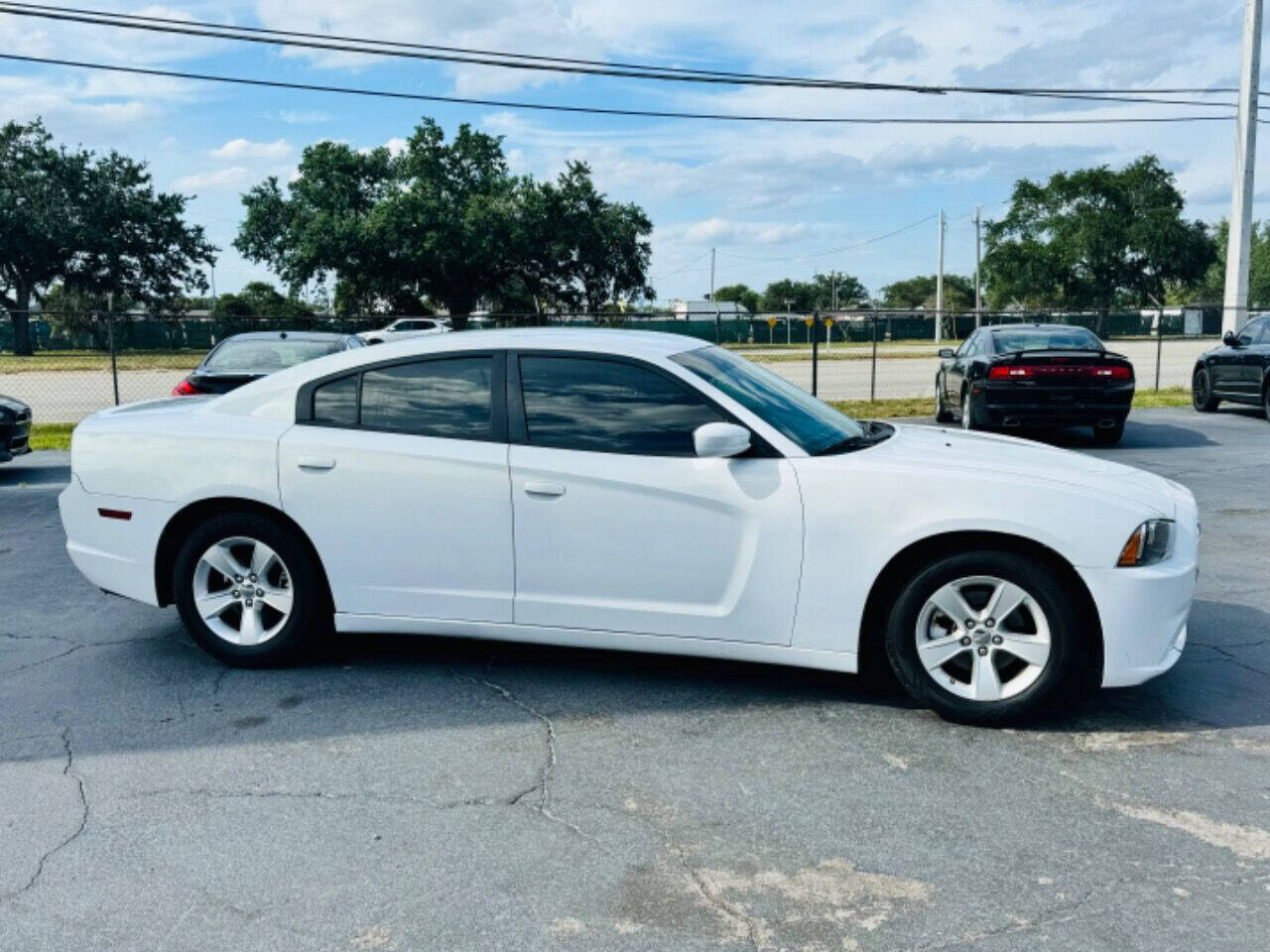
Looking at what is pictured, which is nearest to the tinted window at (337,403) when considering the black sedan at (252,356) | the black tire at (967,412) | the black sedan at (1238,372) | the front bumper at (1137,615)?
the front bumper at (1137,615)

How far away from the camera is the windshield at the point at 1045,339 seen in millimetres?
13867

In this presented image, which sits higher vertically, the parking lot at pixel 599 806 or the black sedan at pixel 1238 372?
the black sedan at pixel 1238 372

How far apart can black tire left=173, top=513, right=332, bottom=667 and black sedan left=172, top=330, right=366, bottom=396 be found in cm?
591

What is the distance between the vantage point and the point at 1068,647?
4.28 m

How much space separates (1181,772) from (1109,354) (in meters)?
10.6

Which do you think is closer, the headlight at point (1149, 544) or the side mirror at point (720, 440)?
the headlight at point (1149, 544)

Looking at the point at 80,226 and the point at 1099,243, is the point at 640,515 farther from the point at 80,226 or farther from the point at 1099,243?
the point at 1099,243

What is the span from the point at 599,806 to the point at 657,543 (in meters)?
1.19

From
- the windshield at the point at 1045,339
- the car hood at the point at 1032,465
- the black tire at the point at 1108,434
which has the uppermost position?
the windshield at the point at 1045,339

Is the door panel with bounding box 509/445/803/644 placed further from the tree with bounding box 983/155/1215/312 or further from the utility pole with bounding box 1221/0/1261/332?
the tree with bounding box 983/155/1215/312

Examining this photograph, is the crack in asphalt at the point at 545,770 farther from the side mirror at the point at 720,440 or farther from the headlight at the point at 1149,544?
the headlight at the point at 1149,544

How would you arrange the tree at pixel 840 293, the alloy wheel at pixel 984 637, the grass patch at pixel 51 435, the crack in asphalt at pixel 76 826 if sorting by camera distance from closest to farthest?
the crack in asphalt at pixel 76 826, the alloy wheel at pixel 984 637, the grass patch at pixel 51 435, the tree at pixel 840 293

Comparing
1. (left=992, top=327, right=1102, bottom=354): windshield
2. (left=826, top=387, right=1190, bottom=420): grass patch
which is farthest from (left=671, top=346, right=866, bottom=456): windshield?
(left=826, top=387, right=1190, bottom=420): grass patch

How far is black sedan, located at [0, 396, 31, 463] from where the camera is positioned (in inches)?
449
